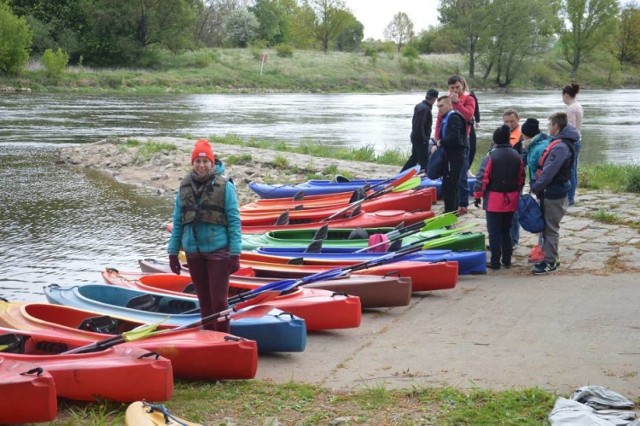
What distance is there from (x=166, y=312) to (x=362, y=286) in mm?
1674

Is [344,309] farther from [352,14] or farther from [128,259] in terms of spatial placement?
[352,14]

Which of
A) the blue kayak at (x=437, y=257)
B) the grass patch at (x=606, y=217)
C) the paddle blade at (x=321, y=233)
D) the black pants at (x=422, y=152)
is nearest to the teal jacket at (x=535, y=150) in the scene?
the blue kayak at (x=437, y=257)

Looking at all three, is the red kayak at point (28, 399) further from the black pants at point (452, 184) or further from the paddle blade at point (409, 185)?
the paddle blade at point (409, 185)

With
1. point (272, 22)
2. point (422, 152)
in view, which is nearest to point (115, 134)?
point (422, 152)

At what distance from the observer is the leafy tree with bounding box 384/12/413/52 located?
3356 inches

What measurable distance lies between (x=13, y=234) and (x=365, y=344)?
23.1 ft

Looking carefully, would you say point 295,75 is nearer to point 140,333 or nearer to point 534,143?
point 534,143

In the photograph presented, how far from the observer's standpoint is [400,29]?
281 feet

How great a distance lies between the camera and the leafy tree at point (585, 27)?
65.9 metres

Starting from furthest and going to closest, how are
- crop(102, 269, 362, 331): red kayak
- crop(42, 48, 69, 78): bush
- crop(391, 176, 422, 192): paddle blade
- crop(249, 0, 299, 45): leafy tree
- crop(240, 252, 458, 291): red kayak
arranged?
crop(249, 0, 299, 45): leafy tree, crop(42, 48, 69, 78): bush, crop(391, 176, 422, 192): paddle blade, crop(240, 252, 458, 291): red kayak, crop(102, 269, 362, 331): red kayak

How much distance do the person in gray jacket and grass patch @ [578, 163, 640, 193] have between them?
4167 millimetres

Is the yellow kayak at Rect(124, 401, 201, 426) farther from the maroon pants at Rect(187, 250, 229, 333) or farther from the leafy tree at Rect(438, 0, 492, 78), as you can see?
the leafy tree at Rect(438, 0, 492, 78)

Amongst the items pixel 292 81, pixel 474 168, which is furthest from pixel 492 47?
pixel 474 168

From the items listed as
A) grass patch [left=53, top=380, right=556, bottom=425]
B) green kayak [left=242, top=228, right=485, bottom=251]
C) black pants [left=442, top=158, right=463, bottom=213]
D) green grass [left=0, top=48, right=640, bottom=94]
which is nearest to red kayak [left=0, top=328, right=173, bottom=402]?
grass patch [left=53, top=380, right=556, bottom=425]
